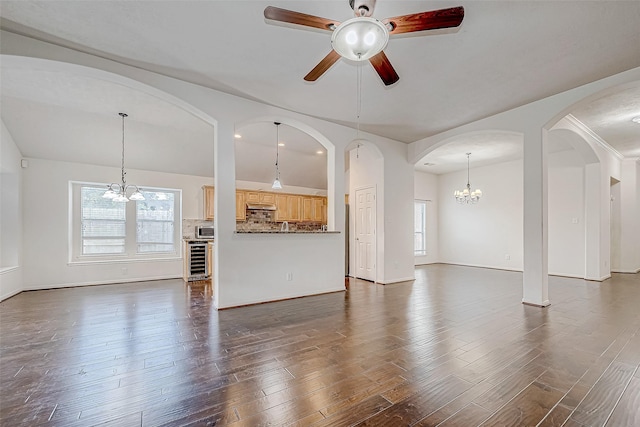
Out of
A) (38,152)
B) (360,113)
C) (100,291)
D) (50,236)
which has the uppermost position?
(360,113)

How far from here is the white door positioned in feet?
19.7

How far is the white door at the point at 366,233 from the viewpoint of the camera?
19.7 ft

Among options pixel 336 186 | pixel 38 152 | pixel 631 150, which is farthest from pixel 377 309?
pixel 631 150

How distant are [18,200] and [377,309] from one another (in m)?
6.58

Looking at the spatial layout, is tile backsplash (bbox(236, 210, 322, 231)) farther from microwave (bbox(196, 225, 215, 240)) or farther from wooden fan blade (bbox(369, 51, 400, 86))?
wooden fan blade (bbox(369, 51, 400, 86))

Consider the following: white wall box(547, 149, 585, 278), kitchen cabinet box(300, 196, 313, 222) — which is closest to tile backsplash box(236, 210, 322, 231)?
kitchen cabinet box(300, 196, 313, 222)

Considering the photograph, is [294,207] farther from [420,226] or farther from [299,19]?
[299,19]

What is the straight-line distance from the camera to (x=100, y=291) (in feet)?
17.0

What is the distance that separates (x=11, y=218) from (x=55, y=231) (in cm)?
68

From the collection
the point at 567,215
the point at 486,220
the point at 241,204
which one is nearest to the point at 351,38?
the point at 241,204

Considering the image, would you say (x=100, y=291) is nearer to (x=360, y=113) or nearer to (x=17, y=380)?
(x=17, y=380)

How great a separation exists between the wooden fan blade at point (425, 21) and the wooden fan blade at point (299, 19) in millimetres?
402

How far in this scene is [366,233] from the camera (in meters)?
6.25

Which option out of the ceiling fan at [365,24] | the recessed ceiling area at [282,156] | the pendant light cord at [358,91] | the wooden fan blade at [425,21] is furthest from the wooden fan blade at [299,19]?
the recessed ceiling area at [282,156]
